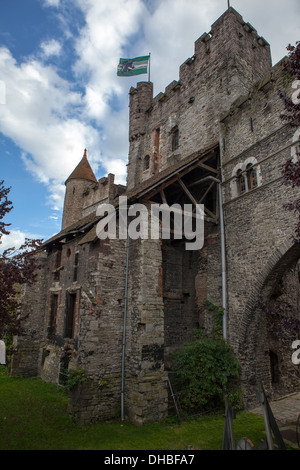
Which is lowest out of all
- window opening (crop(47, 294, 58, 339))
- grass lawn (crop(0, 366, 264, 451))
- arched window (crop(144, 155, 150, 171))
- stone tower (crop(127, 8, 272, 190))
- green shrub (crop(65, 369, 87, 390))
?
grass lawn (crop(0, 366, 264, 451))

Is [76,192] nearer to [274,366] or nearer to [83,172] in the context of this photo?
[83,172]

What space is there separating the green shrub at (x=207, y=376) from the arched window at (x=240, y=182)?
211 inches

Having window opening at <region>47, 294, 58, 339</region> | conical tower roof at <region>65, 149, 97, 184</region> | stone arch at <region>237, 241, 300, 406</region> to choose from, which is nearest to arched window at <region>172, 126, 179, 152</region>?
stone arch at <region>237, 241, 300, 406</region>

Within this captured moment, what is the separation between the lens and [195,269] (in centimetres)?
1258

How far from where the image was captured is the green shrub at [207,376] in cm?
827

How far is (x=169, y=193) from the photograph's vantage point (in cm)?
1246

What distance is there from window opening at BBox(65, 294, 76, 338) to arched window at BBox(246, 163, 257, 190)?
28.4 feet

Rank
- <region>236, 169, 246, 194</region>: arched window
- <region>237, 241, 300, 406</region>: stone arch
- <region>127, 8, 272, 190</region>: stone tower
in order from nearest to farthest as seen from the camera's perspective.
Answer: <region>237, 241, 300, 406</region>: stone arch → <region>236, 169, 246, 194</region>: arched window → <region>127, 8, 272, 190</region>: stone tower

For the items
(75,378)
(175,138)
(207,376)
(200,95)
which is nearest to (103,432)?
(75,378)

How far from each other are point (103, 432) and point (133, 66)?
18561 millimetres

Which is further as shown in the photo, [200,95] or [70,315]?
[200,95]

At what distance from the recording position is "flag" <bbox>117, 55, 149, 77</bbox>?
56.4 ft

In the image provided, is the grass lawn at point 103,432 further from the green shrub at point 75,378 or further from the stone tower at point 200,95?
the stone tower at point 200,95

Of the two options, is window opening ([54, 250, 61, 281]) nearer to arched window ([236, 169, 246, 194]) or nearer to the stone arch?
the stone arch
